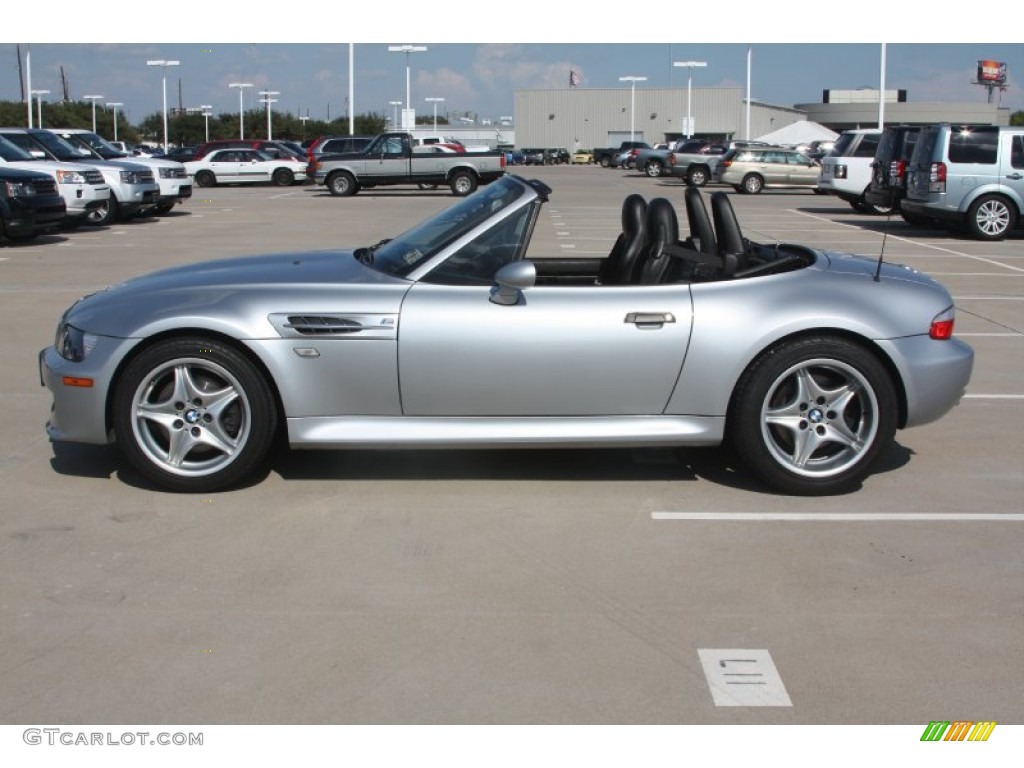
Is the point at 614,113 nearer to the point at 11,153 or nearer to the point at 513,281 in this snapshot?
the point at 11,153

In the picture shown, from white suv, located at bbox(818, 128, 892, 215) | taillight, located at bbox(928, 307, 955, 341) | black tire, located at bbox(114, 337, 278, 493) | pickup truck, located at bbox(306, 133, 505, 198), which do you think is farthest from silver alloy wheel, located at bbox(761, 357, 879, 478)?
pickup truck, located at bbox(306, 133, 505, 198)

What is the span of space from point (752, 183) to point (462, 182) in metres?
9.23

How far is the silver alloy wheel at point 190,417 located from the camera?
5379 millimetres

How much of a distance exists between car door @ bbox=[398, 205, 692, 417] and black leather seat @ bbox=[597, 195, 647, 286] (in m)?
0.44

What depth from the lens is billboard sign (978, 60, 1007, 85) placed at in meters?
109

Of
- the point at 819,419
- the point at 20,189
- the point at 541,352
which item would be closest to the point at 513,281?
the point at 541,352

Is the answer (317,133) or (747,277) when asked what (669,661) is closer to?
(747,277)

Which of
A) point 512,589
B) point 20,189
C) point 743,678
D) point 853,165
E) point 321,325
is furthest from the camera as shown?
point 853,165

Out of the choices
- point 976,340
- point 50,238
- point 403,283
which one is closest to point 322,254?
point 403,283

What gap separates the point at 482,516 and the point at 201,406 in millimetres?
1389

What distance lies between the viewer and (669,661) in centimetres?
379

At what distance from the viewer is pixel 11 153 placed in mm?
20109

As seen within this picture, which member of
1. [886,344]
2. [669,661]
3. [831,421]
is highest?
[886,344]

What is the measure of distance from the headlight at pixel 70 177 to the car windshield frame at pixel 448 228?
51.5 feet
